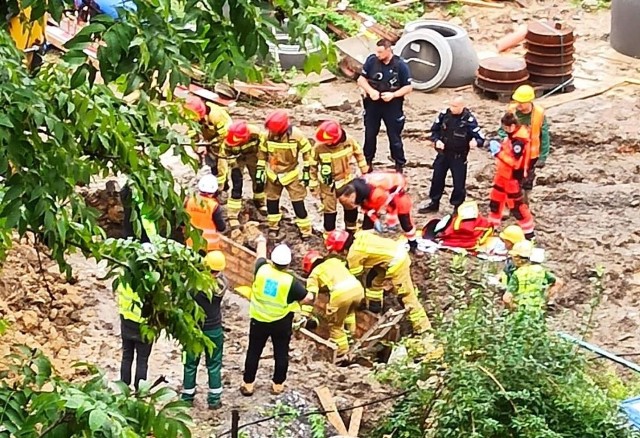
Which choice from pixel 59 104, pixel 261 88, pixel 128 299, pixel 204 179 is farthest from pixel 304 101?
pixel 59 104

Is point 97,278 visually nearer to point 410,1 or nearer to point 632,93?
point 632,93

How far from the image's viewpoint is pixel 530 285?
8797mm

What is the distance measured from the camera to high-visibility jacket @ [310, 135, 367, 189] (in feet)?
38.4

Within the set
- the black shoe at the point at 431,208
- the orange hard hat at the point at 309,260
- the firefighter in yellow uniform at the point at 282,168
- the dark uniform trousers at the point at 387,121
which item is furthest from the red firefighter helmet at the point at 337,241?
the dark uniform trousers at the point at 387,121

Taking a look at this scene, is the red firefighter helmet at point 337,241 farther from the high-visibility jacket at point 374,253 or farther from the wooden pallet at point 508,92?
the wooden pallet at point 508,92

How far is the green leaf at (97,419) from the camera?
3.50 meters

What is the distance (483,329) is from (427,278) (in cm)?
352

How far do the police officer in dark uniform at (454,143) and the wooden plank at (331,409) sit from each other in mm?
3968

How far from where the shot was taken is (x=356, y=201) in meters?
11.1

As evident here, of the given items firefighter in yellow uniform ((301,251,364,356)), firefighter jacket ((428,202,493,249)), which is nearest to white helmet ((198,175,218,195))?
firefighter in yellow uniform ((301,251,364,356))

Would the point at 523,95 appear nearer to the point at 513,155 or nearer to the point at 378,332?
the point at 513,155

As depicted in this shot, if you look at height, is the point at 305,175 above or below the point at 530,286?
below

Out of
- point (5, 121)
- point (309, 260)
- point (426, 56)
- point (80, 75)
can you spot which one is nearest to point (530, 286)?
point (309, 260)

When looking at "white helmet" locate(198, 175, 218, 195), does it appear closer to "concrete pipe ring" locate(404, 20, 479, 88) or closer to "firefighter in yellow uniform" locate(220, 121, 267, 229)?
"firefighter in yellow uniform" locate(220, 121, 267, 229)
